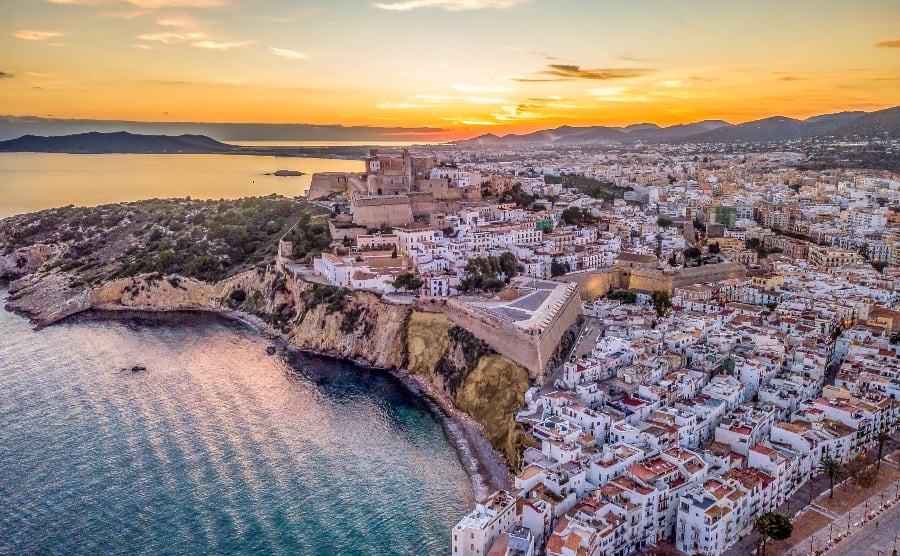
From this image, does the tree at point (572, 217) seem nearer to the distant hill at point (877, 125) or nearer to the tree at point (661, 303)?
the tree at point (661, 303)

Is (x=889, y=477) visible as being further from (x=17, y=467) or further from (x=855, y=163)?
(x=855, y=163)

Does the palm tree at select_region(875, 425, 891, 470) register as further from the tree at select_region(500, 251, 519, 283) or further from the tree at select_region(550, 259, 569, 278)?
the tree at select_region(500, 251, 519, 283)

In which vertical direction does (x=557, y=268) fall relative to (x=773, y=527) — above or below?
above

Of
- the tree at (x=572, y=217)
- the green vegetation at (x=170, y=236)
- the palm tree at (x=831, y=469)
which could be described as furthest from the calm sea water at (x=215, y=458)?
the tree at (x=572, y=217)

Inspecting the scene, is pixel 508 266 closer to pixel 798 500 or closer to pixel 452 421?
pixel 452 421

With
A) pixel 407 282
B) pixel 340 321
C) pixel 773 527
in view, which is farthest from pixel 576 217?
pixel 773 527

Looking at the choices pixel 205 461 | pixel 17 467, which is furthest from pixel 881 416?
pixel 17 467
